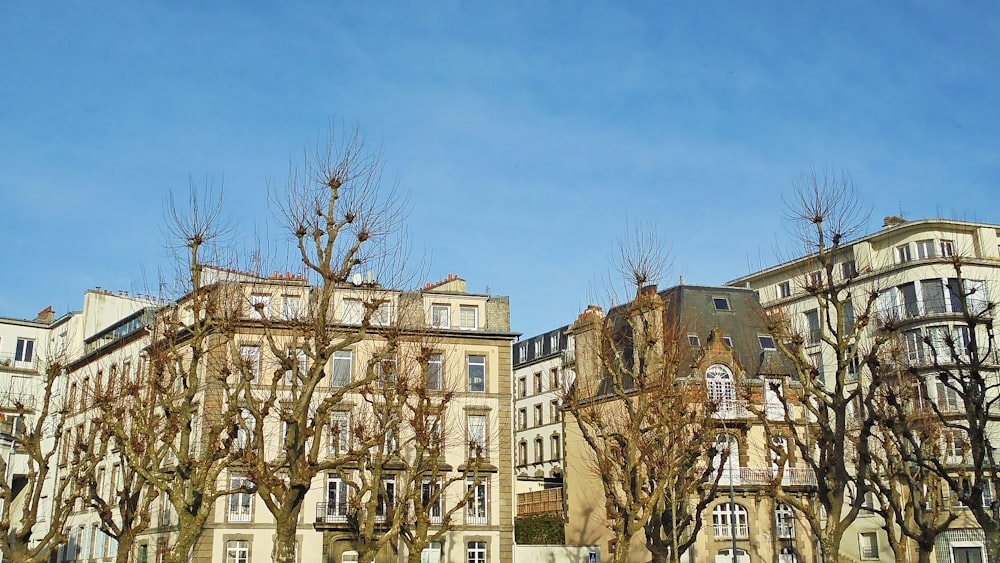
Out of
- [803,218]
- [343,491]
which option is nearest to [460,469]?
[343,491]

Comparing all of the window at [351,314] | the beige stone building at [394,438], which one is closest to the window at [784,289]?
the beige stone building at [394,438]

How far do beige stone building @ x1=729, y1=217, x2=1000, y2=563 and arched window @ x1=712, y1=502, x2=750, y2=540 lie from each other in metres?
8.38

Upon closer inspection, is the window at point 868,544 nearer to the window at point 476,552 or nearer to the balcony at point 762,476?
the balcony at point 762,476

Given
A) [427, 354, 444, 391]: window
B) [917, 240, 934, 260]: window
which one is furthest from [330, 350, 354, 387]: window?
[917, 240, 934, 260]: window

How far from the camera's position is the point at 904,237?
58.2 metres

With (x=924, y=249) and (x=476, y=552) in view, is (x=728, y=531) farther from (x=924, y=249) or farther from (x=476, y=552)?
(x=924, y=249)

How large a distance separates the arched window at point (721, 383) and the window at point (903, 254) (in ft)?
52.7

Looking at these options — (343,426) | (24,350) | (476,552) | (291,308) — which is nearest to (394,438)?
(343,426)

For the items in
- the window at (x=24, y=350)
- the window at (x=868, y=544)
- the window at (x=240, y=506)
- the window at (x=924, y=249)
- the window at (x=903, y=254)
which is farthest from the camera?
the window at (x=24, y=350)

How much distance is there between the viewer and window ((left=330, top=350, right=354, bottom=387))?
44213 mm

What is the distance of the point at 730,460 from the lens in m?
44.3

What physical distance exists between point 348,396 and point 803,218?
21.5 metres

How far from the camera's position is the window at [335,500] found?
41.9m

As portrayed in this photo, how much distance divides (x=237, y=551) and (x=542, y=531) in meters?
16.2
